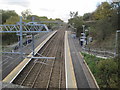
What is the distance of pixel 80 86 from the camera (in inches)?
378

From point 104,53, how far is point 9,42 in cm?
2057

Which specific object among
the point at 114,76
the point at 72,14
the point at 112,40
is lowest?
the point at 114,76

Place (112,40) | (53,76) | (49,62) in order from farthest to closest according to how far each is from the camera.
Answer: (112,40), (49,62), (53,76)

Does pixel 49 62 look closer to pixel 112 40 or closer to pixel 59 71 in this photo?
pixel 59 71

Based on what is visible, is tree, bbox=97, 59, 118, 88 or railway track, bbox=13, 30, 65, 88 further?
railway track, bbox=13, 30, 65, 88

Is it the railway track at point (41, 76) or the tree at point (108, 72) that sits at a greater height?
the tree at point (108, 72)

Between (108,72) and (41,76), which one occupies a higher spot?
(108,72)

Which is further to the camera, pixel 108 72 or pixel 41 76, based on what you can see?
pixel 41 76

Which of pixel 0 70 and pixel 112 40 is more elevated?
pixel 112 40

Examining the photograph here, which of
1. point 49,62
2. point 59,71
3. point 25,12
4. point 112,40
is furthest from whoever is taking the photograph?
point 25,12

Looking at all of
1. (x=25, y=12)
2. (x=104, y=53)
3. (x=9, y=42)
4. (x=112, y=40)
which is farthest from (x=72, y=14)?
(x=104, y=53)

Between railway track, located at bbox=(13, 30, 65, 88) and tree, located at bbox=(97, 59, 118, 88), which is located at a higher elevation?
tree, located at bbox=(97, 59, 118, 88)

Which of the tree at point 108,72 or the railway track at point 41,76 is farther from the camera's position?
the railway track at point 41,76

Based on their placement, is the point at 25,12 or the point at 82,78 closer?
the point at 82,78
